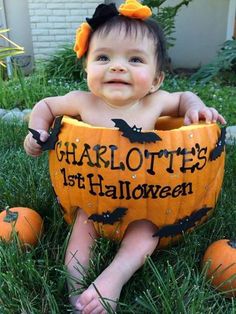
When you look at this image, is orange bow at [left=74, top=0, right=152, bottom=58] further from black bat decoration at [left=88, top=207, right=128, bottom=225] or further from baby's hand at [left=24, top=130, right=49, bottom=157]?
black bat decoration at [left=88, top=207, right=128, bottom=225]

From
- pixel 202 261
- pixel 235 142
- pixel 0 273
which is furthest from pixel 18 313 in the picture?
pixel 235 142

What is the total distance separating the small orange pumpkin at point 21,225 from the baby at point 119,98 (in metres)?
0.16

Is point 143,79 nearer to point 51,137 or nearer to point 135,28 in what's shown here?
point 135,28

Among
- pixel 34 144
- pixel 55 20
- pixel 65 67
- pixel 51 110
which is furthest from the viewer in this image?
pixel 55 20

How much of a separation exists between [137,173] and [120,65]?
0.40 m

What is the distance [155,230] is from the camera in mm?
1467

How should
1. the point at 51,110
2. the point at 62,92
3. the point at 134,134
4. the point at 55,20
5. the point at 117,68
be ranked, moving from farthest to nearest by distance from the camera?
the point at 55,20 < the point at 62,92 < the point at 51,110 < the point at 117,68 < the point at 134,134

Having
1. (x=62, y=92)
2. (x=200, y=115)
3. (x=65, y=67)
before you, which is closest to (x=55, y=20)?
(x=65, y=67)

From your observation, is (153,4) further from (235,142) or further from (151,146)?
(151,146)

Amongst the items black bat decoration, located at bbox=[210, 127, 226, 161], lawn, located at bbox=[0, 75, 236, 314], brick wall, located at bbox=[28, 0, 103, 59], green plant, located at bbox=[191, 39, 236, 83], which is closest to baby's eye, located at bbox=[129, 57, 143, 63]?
black bat decoration, located at bbox=[210, 127, 226, 161]

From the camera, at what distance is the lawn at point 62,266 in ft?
4.00

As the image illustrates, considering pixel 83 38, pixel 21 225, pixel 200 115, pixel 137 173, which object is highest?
pixel 83 38

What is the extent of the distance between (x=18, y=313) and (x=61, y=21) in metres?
5.10

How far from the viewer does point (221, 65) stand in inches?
163
